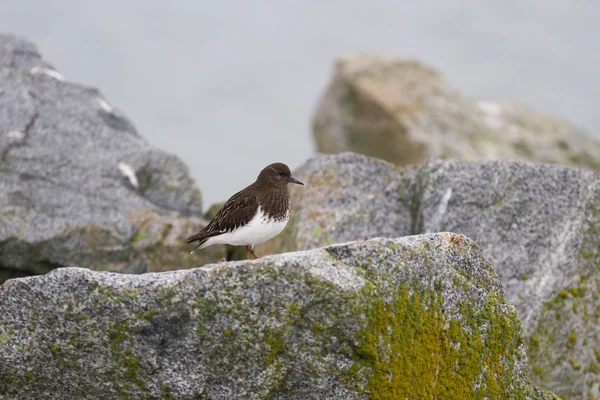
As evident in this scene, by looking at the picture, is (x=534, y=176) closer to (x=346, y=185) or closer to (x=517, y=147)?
(x=346, y=185)

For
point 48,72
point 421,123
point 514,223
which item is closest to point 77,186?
point 48,72

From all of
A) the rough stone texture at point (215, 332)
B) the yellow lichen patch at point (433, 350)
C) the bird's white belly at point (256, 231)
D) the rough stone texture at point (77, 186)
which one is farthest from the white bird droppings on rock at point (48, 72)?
the yellow lichen patch at point (433, 350)

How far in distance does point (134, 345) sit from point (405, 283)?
2702 mm

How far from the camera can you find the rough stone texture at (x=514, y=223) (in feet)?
36.7

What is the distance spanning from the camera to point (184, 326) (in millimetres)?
7164

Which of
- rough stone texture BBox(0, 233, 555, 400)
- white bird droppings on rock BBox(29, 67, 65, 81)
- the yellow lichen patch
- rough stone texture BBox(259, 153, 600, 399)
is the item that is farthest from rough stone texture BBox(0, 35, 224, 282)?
the yellow lichen patch

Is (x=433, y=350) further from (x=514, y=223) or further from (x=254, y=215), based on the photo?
(x=514, y=223)

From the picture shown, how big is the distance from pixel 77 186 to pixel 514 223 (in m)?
8.07

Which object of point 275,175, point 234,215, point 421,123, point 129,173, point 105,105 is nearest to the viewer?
point 234,215

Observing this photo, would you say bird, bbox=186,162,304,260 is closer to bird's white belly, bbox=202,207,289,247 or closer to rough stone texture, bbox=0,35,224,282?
bird's white belly, bbox=202,207,289,247

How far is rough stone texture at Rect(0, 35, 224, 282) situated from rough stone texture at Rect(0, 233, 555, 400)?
6183 mm

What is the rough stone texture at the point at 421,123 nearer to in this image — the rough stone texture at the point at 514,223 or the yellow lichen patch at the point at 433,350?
the rough stone texture at the point at 514,223

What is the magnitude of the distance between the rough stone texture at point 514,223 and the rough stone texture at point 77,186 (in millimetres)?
2633

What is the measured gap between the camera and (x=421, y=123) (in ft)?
86.4
